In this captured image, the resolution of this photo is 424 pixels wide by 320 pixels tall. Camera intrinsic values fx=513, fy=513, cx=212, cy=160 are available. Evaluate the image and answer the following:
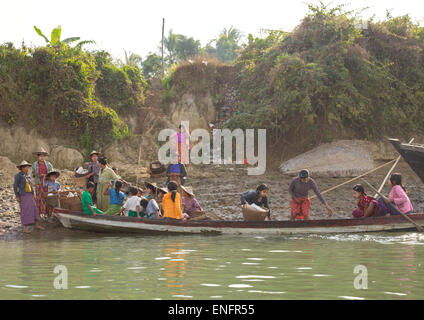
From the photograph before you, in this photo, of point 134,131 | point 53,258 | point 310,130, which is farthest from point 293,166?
point 53,258

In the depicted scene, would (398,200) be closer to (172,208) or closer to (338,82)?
(172,208)

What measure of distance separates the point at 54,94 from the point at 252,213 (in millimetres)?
A: 10904

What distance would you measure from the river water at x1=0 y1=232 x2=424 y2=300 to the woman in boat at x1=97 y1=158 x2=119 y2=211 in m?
1.16

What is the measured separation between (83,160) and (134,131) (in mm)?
3419

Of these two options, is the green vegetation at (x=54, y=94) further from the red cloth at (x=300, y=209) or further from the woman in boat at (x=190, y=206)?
the red cloth at (x=300, y=209)

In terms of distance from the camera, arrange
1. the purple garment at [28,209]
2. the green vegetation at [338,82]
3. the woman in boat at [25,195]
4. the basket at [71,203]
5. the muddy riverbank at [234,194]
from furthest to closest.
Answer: the green vegetation at [338,82] < the muddy riverbank at [234,194] < the basket at [71,203] < the purple garment at [28,209] < the woman in boat at [25,195]

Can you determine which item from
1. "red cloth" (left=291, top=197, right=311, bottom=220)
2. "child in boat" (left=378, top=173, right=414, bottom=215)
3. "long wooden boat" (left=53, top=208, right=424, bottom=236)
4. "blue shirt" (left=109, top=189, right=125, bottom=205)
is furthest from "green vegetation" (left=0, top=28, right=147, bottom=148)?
"child in boat" (left=378, top=173, right=414, bottom=215)

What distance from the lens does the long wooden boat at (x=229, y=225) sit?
1039 cm

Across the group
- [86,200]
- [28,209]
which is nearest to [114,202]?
[86,200]

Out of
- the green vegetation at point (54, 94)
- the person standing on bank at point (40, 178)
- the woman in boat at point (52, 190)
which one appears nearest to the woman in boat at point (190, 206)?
the woman in boat at point (52, 190)

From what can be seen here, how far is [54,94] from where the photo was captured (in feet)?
60.5

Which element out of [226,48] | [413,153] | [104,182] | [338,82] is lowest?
[104,182]

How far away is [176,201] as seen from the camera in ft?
34.0

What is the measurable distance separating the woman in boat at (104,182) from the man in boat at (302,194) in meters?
3.81
